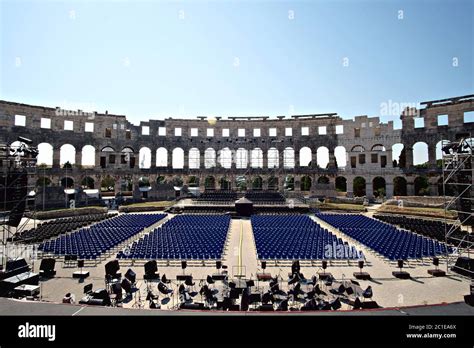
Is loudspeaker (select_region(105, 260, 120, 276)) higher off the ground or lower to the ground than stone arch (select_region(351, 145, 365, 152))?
lower

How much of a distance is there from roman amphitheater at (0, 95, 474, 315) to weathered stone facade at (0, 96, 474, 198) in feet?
0.68

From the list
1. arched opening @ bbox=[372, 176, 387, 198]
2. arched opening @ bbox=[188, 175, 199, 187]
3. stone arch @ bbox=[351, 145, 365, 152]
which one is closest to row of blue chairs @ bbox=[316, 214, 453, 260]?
stone arch @ bbox=[351, 145, 365, 152]

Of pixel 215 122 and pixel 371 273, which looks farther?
pixel 215 122

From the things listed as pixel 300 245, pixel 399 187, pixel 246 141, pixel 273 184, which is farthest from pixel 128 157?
pixel 399 187

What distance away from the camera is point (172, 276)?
1333cm

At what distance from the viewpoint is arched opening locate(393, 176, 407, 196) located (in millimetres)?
48562

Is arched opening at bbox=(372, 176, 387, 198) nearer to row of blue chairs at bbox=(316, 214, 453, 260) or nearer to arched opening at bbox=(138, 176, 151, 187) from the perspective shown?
row of blue chairs at bbox=(316, 214, 453, 260)

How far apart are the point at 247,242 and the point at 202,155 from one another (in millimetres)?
34621

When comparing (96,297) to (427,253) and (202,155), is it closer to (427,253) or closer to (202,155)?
(427,253)

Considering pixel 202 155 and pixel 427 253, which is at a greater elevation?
pixel 202 155

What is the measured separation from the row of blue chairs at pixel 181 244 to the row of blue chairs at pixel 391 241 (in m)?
10.8

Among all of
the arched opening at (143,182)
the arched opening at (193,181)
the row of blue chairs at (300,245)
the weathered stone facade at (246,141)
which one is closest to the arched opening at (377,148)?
the weathered stone facade at (246,141)

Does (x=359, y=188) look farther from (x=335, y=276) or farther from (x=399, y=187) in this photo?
(x=335, y=276)
